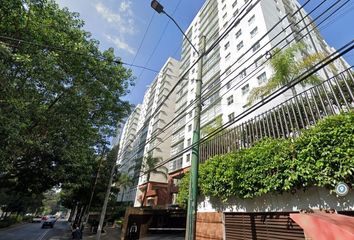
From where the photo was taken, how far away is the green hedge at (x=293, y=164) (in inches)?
209

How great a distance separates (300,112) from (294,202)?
3139 mm

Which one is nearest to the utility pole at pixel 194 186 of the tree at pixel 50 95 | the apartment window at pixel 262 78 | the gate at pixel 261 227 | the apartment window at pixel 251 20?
the gate at pixel 261 227

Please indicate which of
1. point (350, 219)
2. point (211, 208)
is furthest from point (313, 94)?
point (211, 208)

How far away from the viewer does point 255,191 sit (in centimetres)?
742

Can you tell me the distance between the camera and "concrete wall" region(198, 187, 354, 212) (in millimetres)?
5434

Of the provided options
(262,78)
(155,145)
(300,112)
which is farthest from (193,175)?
(155,145)

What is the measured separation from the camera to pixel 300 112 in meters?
7.64

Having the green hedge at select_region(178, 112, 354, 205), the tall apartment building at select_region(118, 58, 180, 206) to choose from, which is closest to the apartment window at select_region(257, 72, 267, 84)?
the green hedge at select_region(178, 112, 354, 205)

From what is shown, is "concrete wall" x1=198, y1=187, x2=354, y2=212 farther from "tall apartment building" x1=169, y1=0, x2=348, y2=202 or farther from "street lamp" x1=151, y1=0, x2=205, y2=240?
"tall apartment building" x1=169, y1=0, x2=348, y2=202

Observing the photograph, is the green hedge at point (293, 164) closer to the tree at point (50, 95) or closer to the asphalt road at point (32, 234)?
the tree at point (50, 95)

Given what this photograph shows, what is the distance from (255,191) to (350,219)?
10.6 feet

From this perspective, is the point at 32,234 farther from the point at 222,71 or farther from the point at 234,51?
the point at 234,51

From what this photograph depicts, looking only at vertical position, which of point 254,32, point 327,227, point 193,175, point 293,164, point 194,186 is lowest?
point 327,227

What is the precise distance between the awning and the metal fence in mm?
3531
